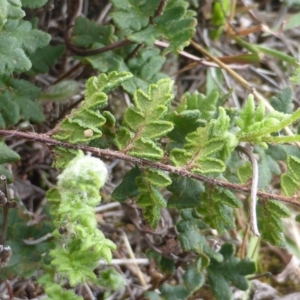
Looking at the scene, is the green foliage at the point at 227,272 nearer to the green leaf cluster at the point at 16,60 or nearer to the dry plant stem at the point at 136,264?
the dry plant stem at the point at 136,264

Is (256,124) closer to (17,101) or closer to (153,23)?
(153,23)

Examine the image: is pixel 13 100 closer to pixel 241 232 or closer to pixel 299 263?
pixel 241 232

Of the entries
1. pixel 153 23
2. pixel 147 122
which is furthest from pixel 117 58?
pixel 147 122

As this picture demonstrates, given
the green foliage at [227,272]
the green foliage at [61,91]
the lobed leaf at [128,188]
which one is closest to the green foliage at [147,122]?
the lobed leaf at [128,188]

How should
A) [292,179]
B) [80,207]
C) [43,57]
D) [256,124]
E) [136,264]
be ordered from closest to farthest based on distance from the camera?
[80,207] < [256,124] < [292,179] < [43,57] < [136,264]

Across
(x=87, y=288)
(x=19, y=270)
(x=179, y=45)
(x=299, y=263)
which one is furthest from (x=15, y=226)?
(x=299, y=263)

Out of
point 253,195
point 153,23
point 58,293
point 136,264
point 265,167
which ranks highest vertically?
point 153,23

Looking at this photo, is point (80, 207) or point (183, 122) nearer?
point (80, 207)

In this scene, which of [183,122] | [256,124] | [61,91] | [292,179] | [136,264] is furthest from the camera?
[136,264]
